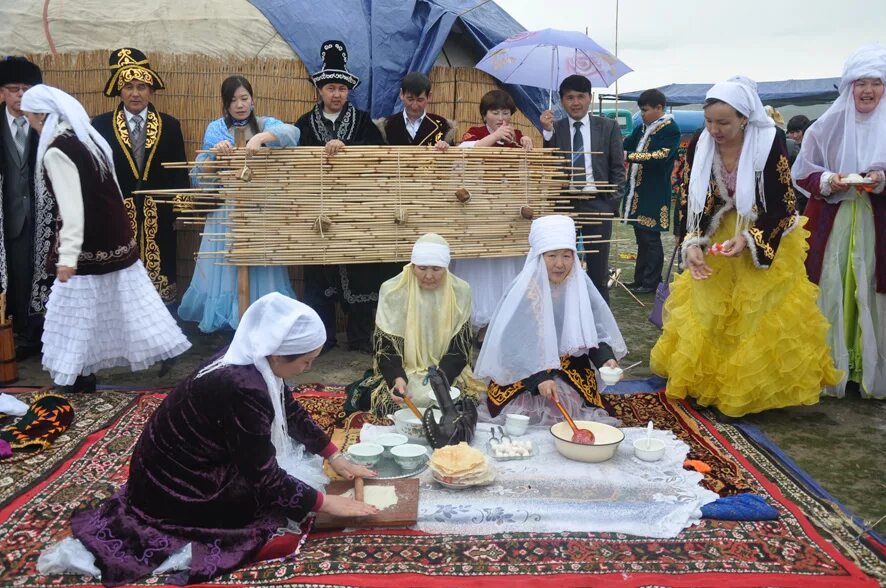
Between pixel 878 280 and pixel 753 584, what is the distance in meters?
2.92

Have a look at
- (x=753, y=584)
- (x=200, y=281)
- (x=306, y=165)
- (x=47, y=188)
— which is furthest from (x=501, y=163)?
(x=753, y=584)

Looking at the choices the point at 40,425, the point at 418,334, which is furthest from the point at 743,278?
the point at 40,425

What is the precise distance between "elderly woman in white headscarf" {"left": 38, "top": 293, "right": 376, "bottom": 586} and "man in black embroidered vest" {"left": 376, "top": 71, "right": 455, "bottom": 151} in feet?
9.97

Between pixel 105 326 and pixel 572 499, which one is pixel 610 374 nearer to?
pixel 572 499

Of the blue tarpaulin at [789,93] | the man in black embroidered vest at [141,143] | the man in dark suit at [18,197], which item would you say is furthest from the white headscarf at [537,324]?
the blue tarpaulin at [789,93]

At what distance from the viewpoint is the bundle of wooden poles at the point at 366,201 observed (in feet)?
16.2

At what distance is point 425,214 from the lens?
5152 millimetres

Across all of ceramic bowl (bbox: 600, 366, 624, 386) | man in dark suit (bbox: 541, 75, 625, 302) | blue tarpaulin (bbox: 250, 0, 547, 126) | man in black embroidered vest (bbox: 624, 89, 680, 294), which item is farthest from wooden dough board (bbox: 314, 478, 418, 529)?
man in black embroidered vest (bbox: 624, 89, 680, 294)

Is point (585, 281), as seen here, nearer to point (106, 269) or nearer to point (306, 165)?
point (306, 165)

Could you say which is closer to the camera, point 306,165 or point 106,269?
point 106,269

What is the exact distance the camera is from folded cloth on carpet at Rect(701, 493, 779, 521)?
3072mm

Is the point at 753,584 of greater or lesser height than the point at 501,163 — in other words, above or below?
below

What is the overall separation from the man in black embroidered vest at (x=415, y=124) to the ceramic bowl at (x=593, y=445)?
8.26 ft

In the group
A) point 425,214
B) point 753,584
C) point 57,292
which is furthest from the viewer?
point 425,214
